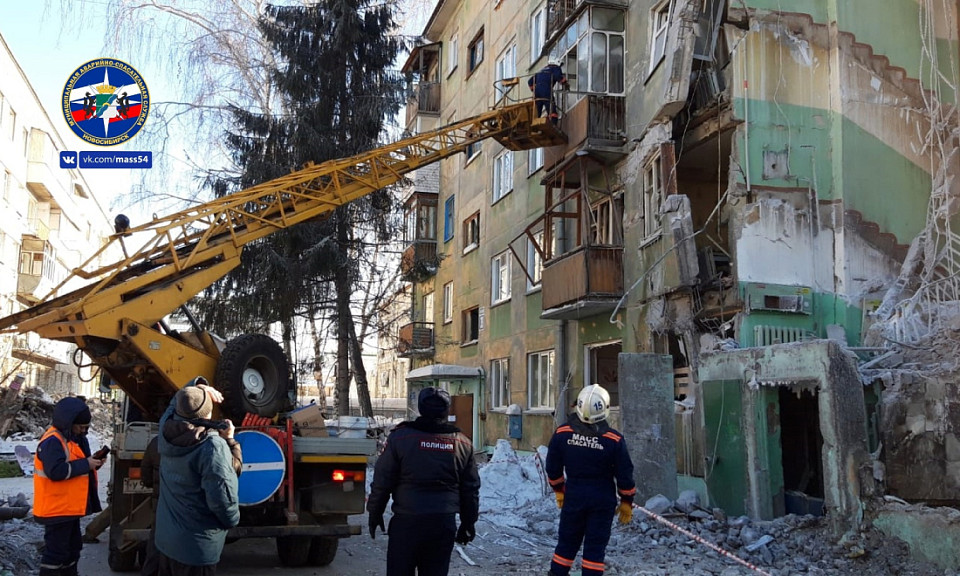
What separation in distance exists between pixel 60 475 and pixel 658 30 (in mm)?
12747

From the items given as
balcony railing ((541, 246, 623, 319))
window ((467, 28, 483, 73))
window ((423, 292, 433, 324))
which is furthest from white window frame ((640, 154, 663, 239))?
window ((423, 292, 433, 324))

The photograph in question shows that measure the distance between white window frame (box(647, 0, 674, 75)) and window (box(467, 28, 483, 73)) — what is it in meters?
11.3

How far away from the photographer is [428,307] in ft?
101

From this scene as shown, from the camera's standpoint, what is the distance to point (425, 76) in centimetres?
3294

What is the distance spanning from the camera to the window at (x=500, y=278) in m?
22.7

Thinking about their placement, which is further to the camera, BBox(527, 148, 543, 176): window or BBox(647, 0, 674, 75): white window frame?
BBox(527, 148, 543, 176): window

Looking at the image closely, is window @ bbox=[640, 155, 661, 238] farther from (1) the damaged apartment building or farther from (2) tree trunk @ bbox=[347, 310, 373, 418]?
(2) tree trunk @ bbox=[347, 310, 373, 418]

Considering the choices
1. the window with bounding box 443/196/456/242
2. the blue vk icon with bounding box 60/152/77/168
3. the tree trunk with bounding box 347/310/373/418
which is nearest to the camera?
the blue vk icon with bounding box 60/152/77/168

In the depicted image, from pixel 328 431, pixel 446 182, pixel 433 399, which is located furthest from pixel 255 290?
pixel 433 399

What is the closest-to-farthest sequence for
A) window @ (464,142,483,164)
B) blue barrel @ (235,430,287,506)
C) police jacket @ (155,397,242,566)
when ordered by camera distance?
police jacket @ (155,397,242,566)
blue barrel @ (235,430,287,506)
window @ (464,142,483,164)

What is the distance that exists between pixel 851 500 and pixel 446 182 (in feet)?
72.4

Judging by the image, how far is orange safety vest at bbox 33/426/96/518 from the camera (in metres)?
6.32

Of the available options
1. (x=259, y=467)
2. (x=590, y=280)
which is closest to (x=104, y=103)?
(x=259, y=467)

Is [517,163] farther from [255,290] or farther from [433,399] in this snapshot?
[433,399]
